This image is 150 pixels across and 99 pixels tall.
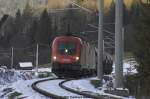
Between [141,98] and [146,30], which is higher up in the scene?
[146,30]

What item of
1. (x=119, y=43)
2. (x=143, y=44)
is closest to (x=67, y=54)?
(x=143, y=44)

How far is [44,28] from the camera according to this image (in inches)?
→ 5064

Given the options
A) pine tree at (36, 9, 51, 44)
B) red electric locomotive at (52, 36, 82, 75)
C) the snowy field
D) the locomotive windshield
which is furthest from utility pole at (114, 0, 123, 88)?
pine tree at (36, 9, 51, 44)

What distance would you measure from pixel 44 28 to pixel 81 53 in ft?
292

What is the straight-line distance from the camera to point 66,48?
39.9 meters

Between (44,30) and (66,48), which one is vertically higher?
(44,30)

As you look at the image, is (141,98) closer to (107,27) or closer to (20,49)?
(107,27)

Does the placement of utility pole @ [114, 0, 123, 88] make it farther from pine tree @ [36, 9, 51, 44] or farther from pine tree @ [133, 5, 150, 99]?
pine tree @ [36, 9, 51, 44]

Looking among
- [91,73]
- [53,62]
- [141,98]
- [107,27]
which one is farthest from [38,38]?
[141,98]

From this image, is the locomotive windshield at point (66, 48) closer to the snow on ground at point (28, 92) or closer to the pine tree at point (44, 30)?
the snow on ground at point (28, 92)

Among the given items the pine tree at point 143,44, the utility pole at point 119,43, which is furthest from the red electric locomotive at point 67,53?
the utility pole at point 119,43

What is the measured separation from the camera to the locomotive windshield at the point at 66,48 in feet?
131

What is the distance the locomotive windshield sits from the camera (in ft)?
131

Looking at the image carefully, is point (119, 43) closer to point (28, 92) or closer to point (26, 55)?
point (28, 92)
